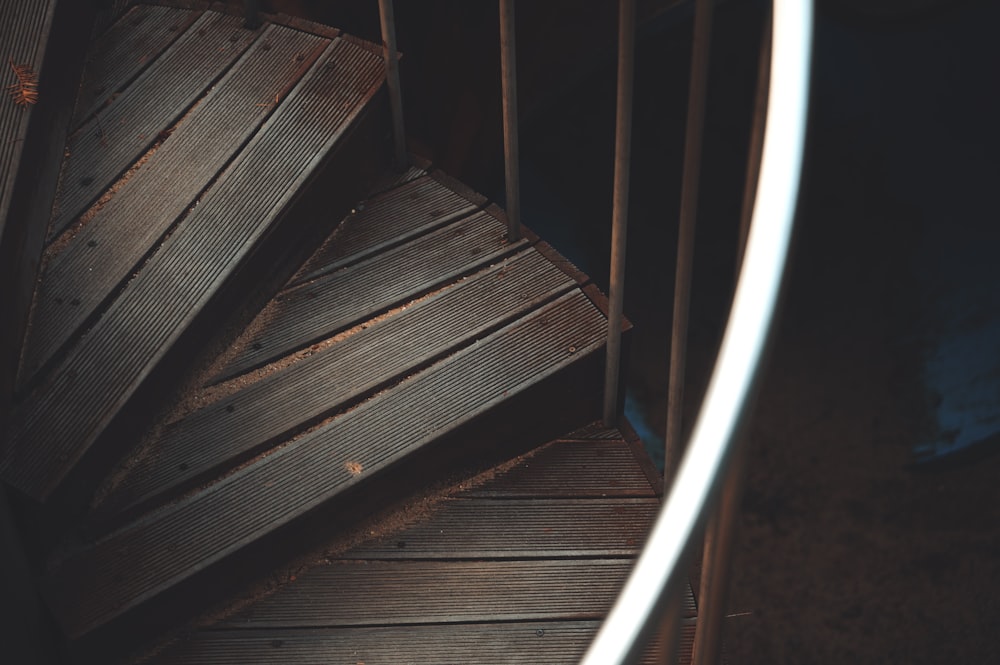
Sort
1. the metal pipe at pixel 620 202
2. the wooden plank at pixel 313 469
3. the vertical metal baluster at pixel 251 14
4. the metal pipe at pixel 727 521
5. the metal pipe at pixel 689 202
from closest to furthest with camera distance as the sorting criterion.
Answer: the metal pipe at pixel 727 521 < the metal pipe at pixel 689 202 < the metal pipe at pixel 620 202 < the wooden plank at pixel 313 469 < the vertical metal baluster at pixel 251 14

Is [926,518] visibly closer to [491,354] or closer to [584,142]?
[584,142]

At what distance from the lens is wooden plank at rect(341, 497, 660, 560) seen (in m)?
1.61

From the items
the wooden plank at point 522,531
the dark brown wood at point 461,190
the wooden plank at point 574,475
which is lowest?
the wooden plank at point 522,531

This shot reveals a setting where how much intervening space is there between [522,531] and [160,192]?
2.83 feet

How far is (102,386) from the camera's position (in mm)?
1535

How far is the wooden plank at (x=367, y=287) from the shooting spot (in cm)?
171

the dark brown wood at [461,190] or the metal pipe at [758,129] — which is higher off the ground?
the dark brown wood at [461,190]

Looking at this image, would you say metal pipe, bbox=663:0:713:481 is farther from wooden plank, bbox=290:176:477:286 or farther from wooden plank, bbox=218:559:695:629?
wooden plank, bbox=290:176:477:286

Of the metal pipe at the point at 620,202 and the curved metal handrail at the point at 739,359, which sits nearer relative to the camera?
the curved metal handrail at the point at 739,359

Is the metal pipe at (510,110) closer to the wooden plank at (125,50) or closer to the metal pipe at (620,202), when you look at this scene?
the metal pipe at (620,202)

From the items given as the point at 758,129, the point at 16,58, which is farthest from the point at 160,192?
the point at 758,129

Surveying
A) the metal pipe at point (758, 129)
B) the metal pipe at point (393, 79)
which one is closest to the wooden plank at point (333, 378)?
the metal pipe at point (393, 79)

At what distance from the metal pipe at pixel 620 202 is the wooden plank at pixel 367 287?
31cm

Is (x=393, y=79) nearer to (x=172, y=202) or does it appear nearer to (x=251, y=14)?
(x=251, y=14)
